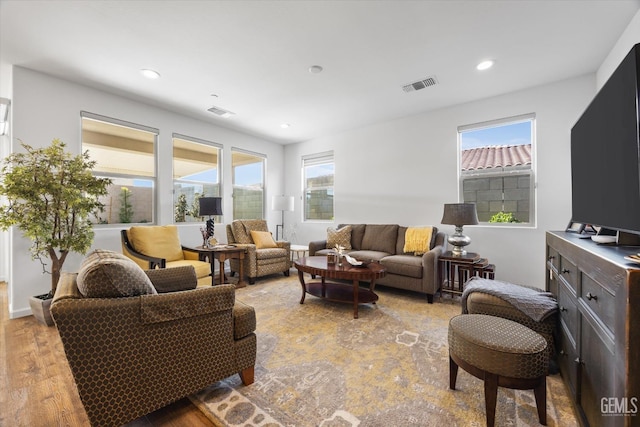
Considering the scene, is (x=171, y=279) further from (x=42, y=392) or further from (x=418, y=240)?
(x=418, y=240)

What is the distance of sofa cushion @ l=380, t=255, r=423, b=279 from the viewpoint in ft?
11.0

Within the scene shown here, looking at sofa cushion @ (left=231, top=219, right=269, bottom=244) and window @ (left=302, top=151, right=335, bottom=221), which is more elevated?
window @ (left=302, top=151, right=335, bottom=221)

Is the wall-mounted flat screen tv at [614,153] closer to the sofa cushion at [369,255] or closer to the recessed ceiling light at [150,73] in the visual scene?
the sofa cushion at [369,255]

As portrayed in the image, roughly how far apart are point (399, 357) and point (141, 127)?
4.41 m

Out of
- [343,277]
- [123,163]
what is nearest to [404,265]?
[343,277]

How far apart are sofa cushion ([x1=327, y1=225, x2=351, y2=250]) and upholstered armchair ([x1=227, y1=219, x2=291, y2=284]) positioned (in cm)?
76

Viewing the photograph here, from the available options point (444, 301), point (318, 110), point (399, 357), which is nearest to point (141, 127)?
point (318, 110)

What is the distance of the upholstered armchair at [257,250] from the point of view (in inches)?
164

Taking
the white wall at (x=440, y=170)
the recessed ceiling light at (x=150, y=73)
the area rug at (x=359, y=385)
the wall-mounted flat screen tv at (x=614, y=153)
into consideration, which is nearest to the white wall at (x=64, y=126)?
the recessed ceiling light at (x=150, y=73)

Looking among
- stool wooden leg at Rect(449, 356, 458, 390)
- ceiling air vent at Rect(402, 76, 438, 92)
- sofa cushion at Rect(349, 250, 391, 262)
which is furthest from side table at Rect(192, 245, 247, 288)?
ceiling air vent at Rect(402, 76, 438, 92)

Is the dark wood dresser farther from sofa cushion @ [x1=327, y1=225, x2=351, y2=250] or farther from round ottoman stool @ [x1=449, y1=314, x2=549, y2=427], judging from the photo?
sofa cushion @ [x1=327, y1=225, x2=351, y2=250]

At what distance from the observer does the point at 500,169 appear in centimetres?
376

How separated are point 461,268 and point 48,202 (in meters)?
4.67

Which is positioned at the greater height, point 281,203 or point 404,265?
point 281,203
